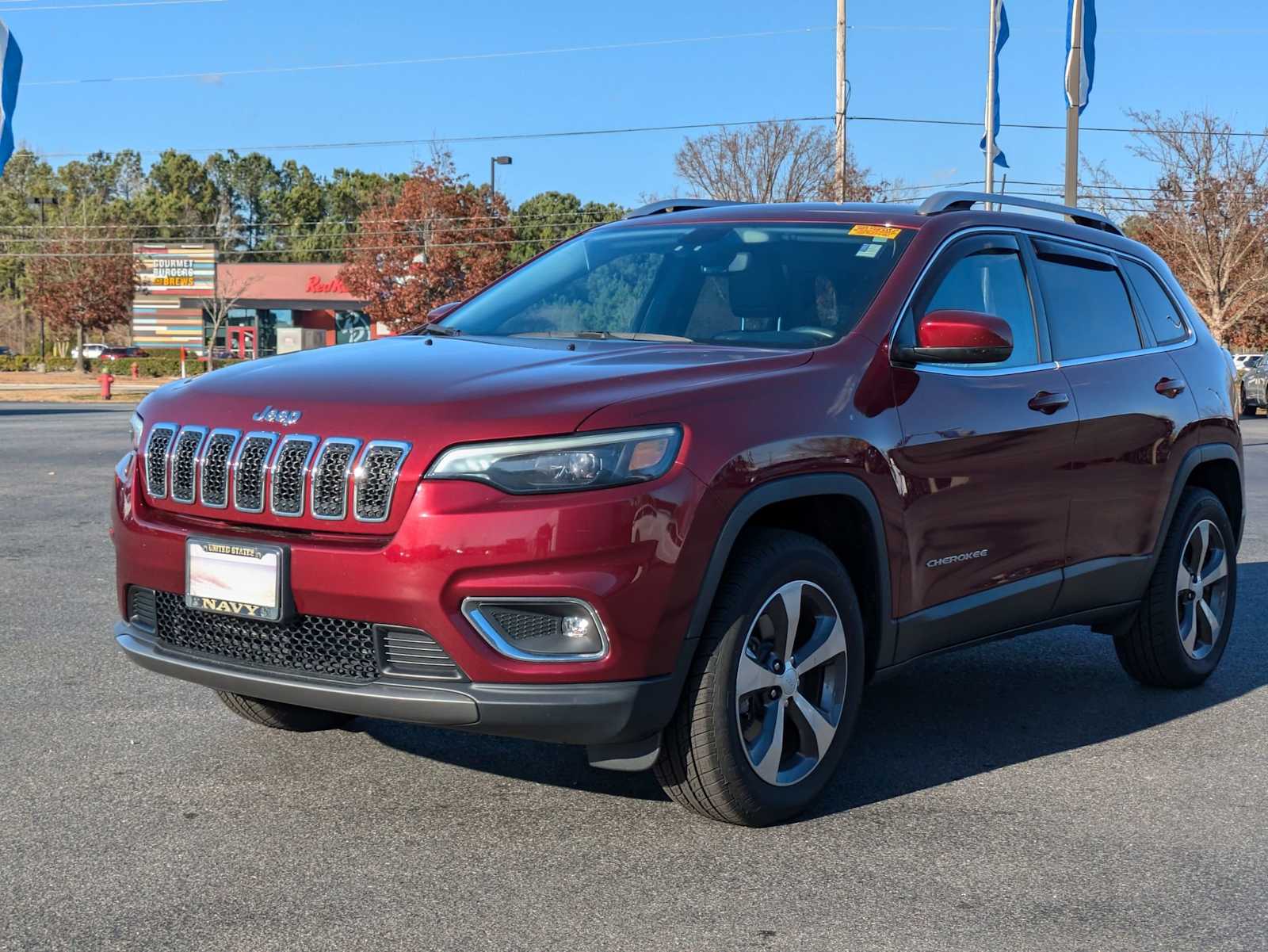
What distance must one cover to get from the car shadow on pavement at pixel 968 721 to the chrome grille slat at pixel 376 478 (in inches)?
51.3

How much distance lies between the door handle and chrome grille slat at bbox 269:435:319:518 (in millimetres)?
2539

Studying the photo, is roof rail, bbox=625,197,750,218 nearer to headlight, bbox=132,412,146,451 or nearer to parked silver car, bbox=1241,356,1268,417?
headlight, bbox=132,412,146,451

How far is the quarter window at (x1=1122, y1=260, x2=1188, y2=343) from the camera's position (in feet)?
20.4

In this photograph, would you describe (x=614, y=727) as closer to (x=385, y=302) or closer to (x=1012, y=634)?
(x=1012, y=634)

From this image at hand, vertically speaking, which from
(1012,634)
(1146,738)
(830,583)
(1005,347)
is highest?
(1005,347)

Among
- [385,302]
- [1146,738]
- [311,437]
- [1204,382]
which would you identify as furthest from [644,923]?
[385,302]

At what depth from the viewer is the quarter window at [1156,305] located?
6227 mm

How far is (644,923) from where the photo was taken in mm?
3551

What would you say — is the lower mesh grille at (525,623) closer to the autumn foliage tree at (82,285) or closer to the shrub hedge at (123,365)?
the shrub hedge at (123,365)

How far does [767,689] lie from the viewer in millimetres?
4262

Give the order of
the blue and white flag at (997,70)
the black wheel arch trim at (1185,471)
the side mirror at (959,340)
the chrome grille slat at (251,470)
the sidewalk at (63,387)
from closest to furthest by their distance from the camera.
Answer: the chrome grille slat at (251,470) < the side mirror at (959,340) < the black wheel arch trim at (1185,471) < the blue and white flag at (997,70) < the sidewalk at (63,387)

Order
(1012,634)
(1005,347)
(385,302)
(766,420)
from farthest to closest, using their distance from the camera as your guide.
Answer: (385,302)
(1012,634)
(1005,347)
(766,420)

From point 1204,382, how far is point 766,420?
3.02 meters

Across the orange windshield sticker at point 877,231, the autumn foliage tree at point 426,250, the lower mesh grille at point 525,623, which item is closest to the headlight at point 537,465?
the lower mesh grille at point 525,623
